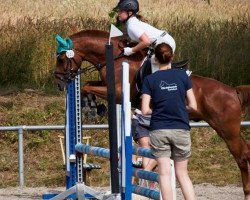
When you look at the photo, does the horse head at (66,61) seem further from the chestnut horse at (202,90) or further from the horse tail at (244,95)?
the horse tail at (244,95)

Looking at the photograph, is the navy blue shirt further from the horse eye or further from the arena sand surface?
the horse eye

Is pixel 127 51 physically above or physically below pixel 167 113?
above

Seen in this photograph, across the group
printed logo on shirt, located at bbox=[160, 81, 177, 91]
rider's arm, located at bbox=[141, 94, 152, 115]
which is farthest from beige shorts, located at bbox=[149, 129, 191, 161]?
printed logo on shirt, located at bbox=[160, 81, 177, 91]

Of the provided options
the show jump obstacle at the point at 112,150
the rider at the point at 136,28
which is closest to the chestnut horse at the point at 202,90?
the rider at the point at 136,28

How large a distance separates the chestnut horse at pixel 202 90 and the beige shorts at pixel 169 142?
3.38 m

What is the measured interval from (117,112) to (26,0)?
660 inches

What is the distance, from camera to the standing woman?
798 cm

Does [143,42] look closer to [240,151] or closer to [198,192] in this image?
[240,151]

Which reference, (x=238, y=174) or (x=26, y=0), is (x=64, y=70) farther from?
(x=26, y=0)

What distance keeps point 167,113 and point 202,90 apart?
12.4 feet

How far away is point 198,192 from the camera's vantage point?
38.5 feet

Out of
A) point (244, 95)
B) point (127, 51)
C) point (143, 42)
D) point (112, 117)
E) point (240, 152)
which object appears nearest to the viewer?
point (112, 117)

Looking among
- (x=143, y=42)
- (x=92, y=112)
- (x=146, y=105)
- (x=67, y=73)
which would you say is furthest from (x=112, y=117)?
(x=67, y=73)

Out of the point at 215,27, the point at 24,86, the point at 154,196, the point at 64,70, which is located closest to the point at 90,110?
the point at 64,70
